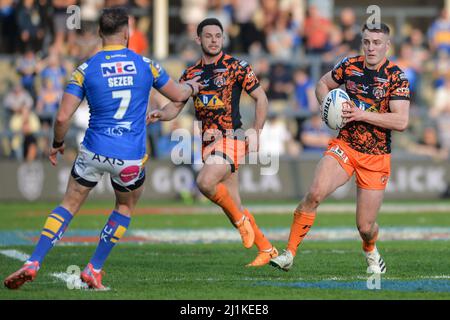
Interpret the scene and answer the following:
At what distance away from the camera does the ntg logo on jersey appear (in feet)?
25.8

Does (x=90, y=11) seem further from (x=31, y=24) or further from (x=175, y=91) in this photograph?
(x=175, y=91)

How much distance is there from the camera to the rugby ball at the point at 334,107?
29.7 feet

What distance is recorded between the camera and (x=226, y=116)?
1012 centimetres

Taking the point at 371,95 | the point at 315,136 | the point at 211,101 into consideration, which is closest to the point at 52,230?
the point at 211,101

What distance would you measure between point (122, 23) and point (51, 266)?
2978 millimetres

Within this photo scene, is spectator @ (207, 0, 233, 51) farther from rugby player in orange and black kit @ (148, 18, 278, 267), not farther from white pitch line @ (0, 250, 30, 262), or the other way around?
rugby player in orange and black kit @ (148, 18, 278, 267)

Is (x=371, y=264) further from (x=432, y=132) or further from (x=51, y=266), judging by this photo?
(x=432, y=132)

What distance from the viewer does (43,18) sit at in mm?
21422

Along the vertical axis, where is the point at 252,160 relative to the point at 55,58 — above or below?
below

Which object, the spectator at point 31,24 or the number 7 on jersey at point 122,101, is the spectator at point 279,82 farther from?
the number 7 on jersey at point 122,101

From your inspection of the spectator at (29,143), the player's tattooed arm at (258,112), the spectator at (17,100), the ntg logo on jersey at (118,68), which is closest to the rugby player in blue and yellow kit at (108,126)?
the ntg logo on jersey at (118,68)

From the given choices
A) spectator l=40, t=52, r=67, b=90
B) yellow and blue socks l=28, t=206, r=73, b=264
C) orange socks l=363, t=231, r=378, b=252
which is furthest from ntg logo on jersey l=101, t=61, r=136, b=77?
spectator l=40, t=52, r=67, b=90

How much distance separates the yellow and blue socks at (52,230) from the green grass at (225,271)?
331 mm
